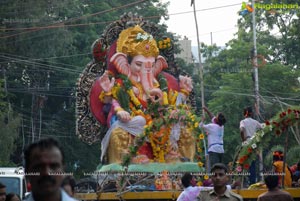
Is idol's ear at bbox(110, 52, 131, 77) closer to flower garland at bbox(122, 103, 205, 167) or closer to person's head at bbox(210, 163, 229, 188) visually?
flower garland at bbox(122, 103, 205, 167)

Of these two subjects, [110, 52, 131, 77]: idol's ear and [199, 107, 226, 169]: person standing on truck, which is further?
[110, 52, 131, 77]: idol's ear

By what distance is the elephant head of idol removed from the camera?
81.3ft

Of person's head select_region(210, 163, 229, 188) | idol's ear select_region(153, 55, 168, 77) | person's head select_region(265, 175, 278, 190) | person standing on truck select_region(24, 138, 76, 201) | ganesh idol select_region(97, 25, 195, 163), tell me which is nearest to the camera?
person standing on truck select_region(24, 138, 76, 201)

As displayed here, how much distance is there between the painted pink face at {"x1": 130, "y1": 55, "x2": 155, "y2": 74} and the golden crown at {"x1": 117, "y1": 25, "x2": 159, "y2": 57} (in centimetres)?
10

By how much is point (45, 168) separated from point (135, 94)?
18.6 metres

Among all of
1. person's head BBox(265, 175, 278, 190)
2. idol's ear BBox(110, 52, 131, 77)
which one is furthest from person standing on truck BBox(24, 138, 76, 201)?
idol's ear BBox(110, 52, 131, 77)

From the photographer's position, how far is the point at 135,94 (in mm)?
24609

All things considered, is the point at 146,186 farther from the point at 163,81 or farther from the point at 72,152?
the point at 72,152

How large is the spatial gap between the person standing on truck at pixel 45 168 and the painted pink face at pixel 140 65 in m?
18.6

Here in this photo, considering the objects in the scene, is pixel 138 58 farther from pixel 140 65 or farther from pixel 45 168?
pixel 45 168

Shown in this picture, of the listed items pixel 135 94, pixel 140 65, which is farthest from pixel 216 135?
pixel 140 65

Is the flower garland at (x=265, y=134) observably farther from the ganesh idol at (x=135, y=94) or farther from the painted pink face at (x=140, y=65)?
the painted pink face at (x=140, y=65)

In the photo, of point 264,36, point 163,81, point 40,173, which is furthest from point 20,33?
point 40,173

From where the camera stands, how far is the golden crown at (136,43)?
24.9 m
